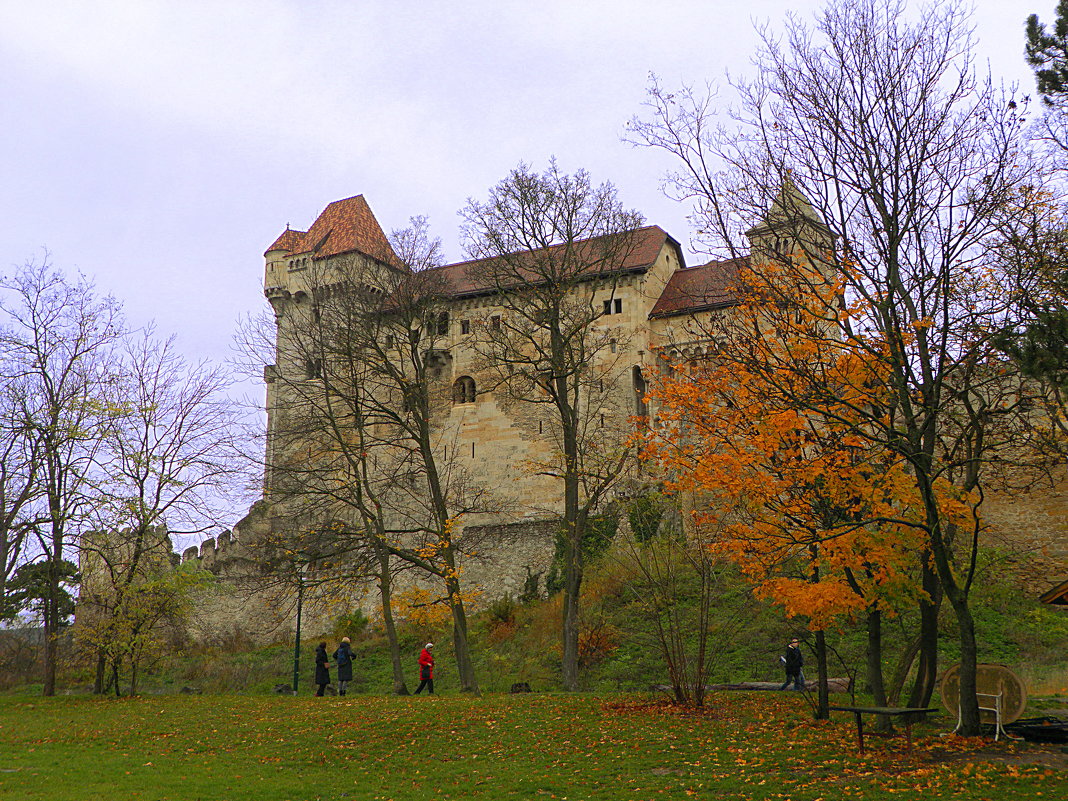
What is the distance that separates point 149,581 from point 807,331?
1569 cm

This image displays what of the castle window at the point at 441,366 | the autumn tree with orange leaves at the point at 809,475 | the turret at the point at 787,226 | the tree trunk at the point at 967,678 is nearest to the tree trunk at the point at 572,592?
the autumn tree with orange leaves at the point at 809,475

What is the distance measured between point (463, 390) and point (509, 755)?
1033 inches

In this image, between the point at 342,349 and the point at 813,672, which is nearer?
the point at 813,672

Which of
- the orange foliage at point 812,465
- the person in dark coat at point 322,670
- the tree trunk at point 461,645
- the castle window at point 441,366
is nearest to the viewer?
the orange foliage at point 812,465

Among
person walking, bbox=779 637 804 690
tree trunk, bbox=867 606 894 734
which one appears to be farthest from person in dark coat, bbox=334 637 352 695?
tree trunk, bbox=867 606 894 734

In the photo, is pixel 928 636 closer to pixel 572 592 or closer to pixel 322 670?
pixel 572 592

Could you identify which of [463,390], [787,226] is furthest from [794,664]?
[463,390]

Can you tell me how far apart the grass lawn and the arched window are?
68.6ft

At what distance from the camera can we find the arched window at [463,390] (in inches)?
1451

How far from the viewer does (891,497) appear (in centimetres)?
1184

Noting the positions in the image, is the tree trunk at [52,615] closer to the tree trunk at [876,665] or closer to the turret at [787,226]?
the turret at [787,226]

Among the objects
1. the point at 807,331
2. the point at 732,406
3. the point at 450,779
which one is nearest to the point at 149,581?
the point at 450,779

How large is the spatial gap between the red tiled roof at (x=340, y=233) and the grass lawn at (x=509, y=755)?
22.9 metres

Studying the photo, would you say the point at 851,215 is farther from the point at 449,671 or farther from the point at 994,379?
the point at 449,671
